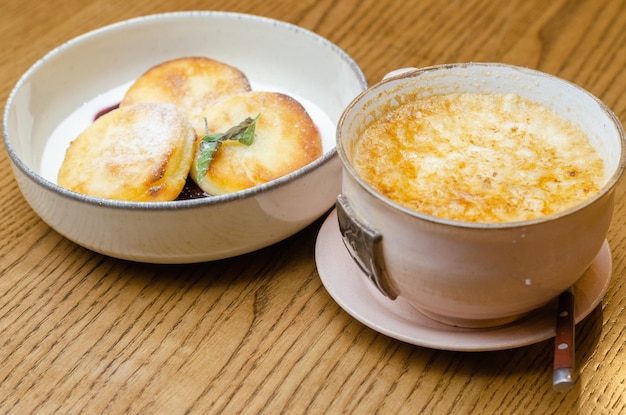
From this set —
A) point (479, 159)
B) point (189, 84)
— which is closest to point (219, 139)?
point (189, 84)

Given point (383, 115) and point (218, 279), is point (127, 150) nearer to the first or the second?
point (218, 279)

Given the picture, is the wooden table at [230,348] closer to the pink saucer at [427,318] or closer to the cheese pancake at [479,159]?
the pink saucer at [427,318]

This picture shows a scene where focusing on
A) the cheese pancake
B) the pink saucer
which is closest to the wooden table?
the pink saucer

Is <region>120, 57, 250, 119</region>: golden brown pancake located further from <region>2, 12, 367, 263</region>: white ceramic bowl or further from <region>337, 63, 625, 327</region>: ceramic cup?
<region>337, 63, 625, 327</region>: ceramic cup

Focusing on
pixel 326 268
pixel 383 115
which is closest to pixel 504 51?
pixel 383 115

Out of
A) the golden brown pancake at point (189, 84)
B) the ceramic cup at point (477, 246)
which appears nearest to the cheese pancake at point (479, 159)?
the ceramic cup at point (477, 246)

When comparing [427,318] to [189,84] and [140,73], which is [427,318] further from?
[140,73]
